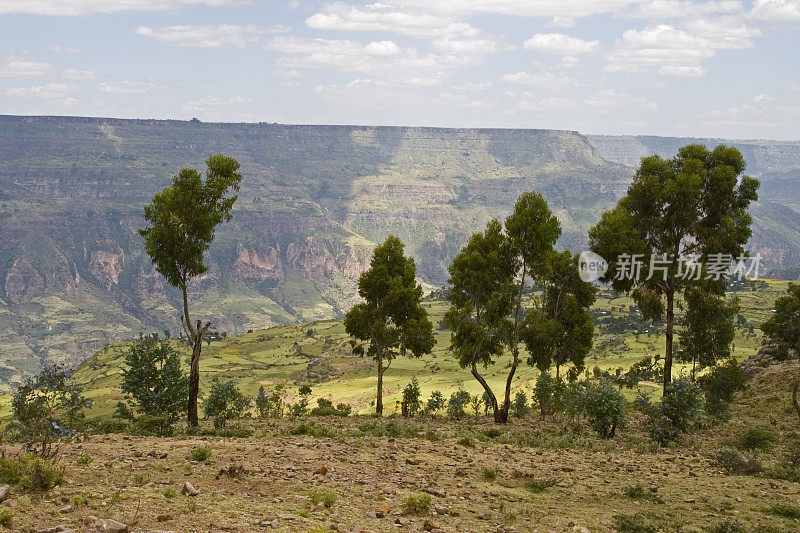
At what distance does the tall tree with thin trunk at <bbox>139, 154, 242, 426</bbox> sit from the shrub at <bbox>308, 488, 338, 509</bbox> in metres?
13.9

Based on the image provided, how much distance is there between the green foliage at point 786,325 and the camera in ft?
92.7

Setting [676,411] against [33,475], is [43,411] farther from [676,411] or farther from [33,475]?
[676,411]

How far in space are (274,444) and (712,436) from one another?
Answer: 17.6m

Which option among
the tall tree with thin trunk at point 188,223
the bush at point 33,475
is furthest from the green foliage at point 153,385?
the bush at point 33,475

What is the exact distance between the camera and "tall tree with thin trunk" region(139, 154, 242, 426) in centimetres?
2584

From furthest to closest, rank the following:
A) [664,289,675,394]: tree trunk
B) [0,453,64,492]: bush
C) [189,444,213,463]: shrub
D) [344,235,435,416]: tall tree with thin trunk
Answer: [344,235,435,416]: tall tree with thin trunk
[664,289,675,394]: tree trunk
[189,444,213,463]: shrub
[0,453,64,492]: bush

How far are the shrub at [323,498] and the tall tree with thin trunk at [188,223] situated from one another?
1395 centimetres

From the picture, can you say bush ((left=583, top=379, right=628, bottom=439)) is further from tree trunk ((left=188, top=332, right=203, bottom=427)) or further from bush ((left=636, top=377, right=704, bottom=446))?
tree trunk ((left=188, top=332, right=203, bottom=427))

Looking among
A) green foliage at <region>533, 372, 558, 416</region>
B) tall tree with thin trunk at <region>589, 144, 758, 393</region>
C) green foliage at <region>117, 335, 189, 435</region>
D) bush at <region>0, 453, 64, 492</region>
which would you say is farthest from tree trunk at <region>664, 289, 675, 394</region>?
bush at <region>0, 453, 64, 492</region>

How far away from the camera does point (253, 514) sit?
465 inches

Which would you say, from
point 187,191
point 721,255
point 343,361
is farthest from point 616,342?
point 187,191

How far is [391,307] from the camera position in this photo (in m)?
33.3

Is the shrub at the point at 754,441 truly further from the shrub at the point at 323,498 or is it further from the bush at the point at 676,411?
the shrub at the point at 323,498

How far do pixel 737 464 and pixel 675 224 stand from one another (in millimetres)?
12523
